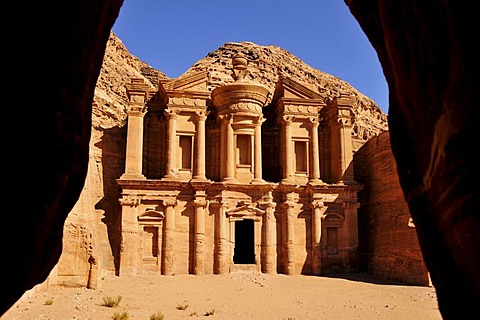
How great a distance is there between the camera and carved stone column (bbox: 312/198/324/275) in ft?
74.4

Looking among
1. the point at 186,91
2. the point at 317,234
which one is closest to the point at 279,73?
the point at 186,91

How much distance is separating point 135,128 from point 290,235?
31.9ft

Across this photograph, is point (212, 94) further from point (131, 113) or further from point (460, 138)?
point (460, 138)

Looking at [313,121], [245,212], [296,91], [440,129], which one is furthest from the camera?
[296,91]

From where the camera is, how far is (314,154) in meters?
24.6

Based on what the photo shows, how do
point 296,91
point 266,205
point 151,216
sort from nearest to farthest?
1. point 151,216
2. point 266,205
3. point 296,91

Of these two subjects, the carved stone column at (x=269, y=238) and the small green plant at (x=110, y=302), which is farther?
A: the carved stone column at (x=269, y=238)

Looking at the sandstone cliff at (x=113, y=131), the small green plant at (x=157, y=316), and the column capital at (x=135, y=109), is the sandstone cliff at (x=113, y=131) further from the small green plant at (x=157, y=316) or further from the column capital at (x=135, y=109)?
the small green plant at (x=157, y=316)

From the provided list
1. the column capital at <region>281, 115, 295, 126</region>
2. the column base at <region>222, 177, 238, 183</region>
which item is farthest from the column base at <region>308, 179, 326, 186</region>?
the column base at <region>222, 177, 238, 183</region>

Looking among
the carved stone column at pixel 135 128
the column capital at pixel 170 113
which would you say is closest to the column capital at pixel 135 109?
the carved stone column at pixel 135 128

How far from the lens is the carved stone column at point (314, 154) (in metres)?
24.3

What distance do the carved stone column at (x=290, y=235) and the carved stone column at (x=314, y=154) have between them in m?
1.85

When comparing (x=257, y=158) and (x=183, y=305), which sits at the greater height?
(x=257, y=158)

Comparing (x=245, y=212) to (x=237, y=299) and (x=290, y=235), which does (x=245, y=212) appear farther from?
(x=237, y=299)
